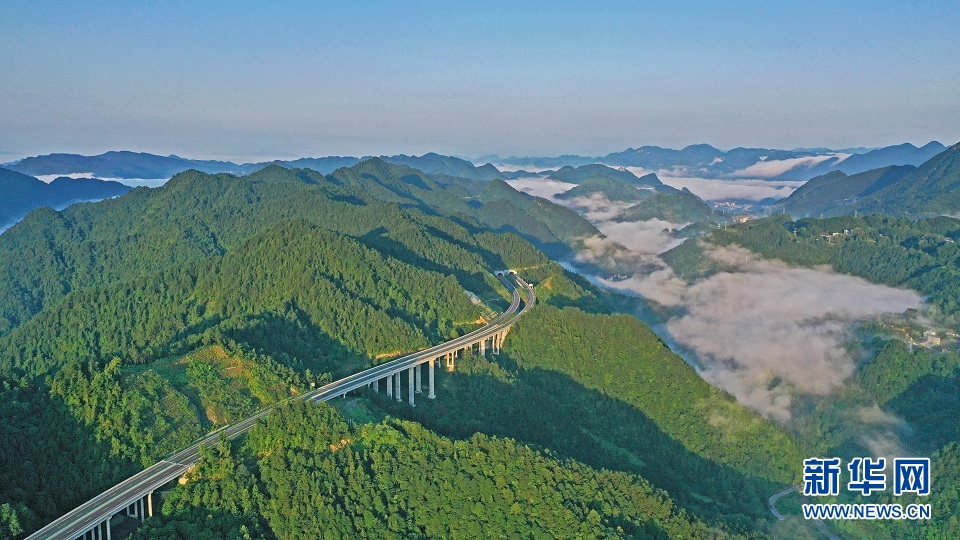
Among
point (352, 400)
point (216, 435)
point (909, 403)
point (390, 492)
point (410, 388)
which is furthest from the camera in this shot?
point (909, 403)

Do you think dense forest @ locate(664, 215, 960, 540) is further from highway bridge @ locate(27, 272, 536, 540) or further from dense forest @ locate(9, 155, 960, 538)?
highway bridge @ locate(27, 272, 536, 540)

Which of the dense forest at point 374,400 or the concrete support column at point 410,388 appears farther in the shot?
the concrete support column at point 410,388

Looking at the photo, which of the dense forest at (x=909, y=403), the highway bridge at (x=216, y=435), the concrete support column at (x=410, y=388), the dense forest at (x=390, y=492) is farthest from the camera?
the concrete support column at (x=410, y=388)

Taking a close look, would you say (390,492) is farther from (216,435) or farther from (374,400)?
(374,400)

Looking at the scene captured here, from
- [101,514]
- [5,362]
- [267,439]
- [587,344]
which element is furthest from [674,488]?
[5,362]

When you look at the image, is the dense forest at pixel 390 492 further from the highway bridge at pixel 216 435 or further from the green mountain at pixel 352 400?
the highway bridge at pixel 216 435

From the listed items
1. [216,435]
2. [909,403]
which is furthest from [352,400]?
[909,403]

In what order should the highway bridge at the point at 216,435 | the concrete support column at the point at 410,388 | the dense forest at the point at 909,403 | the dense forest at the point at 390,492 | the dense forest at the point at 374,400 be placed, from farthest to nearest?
the concrete support column at the point at 410,388, the dense forest at the point at 909,403, the dense forest at the point at 374,400, the dense forest at the point at 390,492, the highway bridge at the point at 216,435

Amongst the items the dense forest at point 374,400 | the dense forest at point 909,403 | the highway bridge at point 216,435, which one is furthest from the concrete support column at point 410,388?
the dense forest at point 909,403

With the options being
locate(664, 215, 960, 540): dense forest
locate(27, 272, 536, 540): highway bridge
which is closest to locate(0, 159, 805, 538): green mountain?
locate(27, 272, 536, 540): highway bridge
